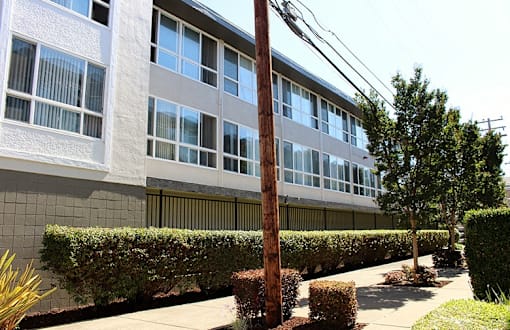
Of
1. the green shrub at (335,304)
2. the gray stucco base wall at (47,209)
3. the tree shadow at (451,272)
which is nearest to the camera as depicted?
the green shrub at (335,304)

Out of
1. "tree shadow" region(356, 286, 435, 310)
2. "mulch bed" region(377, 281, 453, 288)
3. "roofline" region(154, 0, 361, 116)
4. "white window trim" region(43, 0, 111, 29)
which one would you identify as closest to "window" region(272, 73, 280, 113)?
"roofline" region(154, 0, 361, 116)

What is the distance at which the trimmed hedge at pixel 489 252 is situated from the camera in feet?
24.1

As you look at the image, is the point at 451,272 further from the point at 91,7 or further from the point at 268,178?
the point at 91,7

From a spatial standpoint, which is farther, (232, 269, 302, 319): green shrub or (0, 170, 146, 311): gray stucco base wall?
(0, 170, 146, 311): gray stucco base wall

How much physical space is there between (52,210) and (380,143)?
9.27 metres

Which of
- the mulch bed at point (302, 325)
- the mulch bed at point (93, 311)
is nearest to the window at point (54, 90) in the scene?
the mulch bed at point (93, 311)

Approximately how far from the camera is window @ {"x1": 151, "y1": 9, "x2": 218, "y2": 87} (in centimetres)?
1358

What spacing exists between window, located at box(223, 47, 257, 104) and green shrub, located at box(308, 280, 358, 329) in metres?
10.9

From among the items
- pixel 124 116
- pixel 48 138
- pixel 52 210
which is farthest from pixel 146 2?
pixel 52 210

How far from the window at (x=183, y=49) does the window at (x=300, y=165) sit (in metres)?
5.33

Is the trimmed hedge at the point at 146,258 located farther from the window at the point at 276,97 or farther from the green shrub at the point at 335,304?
the window at the point at 276,97

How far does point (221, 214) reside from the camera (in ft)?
50.1

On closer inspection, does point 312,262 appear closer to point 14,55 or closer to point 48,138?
point 48,138

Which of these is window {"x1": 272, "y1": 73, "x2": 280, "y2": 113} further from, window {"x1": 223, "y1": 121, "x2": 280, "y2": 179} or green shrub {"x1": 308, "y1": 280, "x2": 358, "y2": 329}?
green shrub {"x1": 308, "y1": 280, "x2": 358, "y2": 329}
